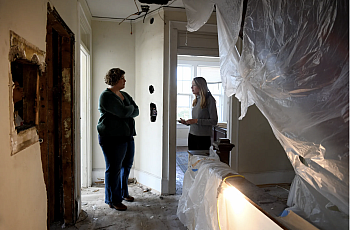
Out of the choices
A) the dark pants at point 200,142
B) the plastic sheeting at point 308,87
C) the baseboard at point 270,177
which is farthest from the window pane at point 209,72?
the plastic sheeting at point 308,87

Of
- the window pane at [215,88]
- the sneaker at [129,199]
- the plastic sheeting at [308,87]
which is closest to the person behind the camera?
the plastic sheeting at [308,87]

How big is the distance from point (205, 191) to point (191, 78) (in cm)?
535

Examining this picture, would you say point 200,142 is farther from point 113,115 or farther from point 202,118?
point 113,115

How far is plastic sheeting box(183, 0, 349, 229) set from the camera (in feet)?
2.54

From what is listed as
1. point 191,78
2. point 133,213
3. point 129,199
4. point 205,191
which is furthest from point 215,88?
point 205,191

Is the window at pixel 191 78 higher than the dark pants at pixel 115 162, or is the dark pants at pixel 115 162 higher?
the window at pixel 191 78

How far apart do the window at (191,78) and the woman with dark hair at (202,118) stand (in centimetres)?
386

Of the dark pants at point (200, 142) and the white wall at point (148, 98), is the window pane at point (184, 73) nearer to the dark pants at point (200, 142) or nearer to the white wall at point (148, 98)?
the white wall at point (148, 98)

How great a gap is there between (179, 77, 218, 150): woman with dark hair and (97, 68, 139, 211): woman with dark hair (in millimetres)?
698

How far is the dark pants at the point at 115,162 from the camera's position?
8.04 feet

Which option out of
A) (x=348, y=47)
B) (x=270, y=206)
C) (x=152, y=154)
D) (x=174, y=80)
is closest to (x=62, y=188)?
(x=152, y=154)

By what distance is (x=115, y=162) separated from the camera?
2.47 m

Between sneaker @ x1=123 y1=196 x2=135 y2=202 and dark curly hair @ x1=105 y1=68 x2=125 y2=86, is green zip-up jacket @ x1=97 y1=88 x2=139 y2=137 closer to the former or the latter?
dark curly hair @ x1=105 y1=68 x2=125 y2=86

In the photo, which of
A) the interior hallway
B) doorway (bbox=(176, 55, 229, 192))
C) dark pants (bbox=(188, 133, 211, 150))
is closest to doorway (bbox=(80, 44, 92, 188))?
the interior hallway
